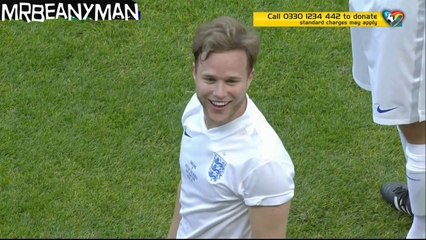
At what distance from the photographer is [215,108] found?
11.5 ft

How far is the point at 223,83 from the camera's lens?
3.43 metres

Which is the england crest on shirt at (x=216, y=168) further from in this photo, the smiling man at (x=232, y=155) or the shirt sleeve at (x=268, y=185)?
the shirt sleeve at (x=268, y=185)

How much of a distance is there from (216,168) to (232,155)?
0.29 feet

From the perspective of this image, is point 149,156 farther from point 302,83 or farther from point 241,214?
point 241,214

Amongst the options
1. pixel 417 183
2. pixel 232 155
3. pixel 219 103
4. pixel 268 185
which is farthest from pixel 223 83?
pixel 417 183

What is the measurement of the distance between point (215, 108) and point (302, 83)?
8.70ft

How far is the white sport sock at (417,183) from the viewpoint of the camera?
4250 mm

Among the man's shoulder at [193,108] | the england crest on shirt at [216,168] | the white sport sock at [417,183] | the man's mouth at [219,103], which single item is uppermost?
the man's mouth at [219,103]

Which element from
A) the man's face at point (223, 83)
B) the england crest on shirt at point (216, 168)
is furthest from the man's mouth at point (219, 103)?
the england crest on shirt at point (216, 168)

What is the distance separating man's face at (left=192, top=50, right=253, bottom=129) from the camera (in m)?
3.39

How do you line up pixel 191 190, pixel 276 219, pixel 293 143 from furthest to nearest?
pixel 293 143 < pixel 191 190 < pixel 276 219

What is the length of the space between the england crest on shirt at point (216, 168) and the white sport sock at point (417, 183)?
1184 mm

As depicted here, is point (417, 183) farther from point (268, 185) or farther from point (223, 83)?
point (223, 83)

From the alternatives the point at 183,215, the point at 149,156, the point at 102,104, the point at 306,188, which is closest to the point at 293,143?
the point at 306,188
